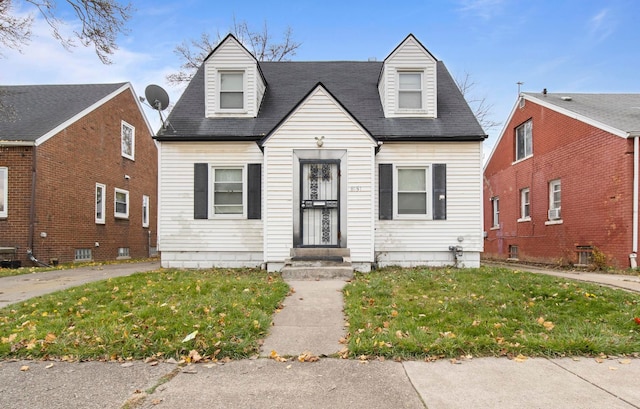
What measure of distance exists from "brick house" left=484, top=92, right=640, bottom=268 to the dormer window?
10686 millimetres

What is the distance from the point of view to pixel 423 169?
35.4 feet

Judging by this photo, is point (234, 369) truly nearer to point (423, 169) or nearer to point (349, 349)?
point (349, 349)

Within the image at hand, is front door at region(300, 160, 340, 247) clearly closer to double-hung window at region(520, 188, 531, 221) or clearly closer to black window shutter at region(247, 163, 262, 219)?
black window shutter at region(247, 163, 262, 219)

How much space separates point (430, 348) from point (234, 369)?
6.27ft

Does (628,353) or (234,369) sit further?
(628,353)

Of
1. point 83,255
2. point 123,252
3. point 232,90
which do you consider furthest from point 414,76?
point 123,252

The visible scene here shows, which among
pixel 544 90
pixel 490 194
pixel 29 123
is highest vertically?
pixel 544 90

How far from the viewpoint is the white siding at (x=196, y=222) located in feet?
35.1

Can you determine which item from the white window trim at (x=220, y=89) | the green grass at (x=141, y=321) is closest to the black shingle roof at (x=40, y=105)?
the white window trim at (x=220, y=89)

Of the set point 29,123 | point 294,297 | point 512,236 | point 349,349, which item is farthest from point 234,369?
point 512,236

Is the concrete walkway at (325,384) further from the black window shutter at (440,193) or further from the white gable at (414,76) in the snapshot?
the white gable at (414,76)

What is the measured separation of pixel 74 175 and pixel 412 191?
39.6ft

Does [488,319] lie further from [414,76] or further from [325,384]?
[414,76]

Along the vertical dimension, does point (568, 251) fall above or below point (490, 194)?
below
